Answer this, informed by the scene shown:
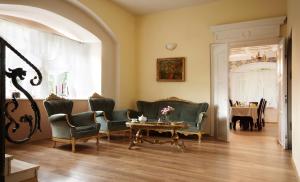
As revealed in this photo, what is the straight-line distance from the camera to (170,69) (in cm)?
676

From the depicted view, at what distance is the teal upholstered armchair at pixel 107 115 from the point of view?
549 centimetres

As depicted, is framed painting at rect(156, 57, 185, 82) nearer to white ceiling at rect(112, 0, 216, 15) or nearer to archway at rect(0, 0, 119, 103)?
archway at rect(0, 0, 119, 103)

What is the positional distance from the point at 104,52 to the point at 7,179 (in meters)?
4.75

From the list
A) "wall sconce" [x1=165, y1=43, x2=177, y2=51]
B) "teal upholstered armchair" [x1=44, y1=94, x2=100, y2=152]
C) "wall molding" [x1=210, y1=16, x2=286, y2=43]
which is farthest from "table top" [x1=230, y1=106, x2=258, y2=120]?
"teal upholstered armchair" [x1=44, y1=94, x2=100, y2=152]

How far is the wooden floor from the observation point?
3.04m

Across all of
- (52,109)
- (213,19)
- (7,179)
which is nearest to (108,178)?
(7,179)

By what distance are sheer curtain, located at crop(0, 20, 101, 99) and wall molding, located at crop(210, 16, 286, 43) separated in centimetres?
312

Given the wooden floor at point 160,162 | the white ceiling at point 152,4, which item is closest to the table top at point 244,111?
the wooden floor at point 160,162

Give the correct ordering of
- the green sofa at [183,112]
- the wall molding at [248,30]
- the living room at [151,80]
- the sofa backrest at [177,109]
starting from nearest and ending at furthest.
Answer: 1. the living room at [151,80]
2. the wall molding at [248,30]
3. the green sofa at [183,112]
4. the sofa backrest at [177,109]

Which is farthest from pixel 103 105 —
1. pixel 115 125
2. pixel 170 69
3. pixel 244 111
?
pixel 244 111

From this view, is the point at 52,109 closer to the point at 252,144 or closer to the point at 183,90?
the point at 183,90

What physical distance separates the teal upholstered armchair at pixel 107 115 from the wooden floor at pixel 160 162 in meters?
0.43

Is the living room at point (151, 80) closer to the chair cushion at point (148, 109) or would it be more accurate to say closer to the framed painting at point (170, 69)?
the framed painting at point (170, 69)

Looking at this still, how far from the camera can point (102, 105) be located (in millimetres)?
5875
